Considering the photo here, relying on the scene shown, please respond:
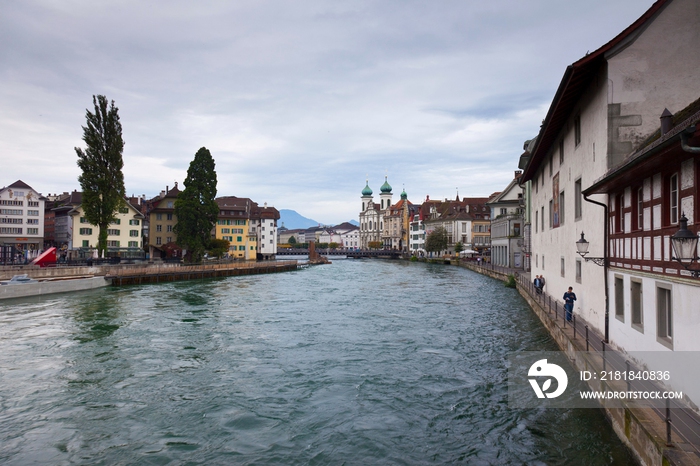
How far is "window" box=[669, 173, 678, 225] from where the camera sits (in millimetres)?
10344

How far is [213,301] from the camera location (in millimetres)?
36281

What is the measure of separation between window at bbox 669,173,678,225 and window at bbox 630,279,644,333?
7.62ft

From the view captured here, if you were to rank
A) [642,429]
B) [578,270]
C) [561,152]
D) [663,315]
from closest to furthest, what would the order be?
[642,429], [663,315], [578,270], [561,152]

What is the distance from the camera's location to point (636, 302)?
12.6 meters

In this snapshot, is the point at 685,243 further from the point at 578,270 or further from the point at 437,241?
the point at 437,241

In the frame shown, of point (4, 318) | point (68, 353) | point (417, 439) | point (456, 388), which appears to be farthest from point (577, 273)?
point (4, 318)

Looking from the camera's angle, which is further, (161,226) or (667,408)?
(161,226)

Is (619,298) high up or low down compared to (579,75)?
down

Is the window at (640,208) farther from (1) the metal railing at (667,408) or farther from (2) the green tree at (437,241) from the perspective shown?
(2) the green tree at (437,241)

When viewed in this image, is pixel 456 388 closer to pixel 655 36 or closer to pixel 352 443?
pixel 352 443

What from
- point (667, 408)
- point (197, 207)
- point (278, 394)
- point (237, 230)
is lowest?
point (278, 394)

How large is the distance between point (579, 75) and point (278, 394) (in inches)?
543

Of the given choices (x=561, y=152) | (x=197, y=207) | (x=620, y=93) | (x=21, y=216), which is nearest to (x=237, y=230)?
(x=197, y=207)

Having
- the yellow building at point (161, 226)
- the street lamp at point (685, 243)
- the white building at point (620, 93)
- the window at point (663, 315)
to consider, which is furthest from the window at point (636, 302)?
the yellow building at point (161, 226)
